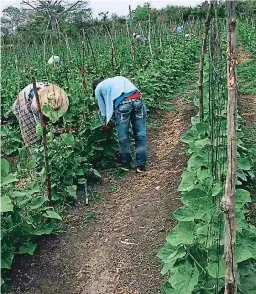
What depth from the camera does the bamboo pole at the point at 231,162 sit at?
1.93 meters

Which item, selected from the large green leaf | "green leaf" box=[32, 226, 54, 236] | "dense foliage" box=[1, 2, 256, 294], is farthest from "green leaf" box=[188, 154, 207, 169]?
"green leaf" box=[32, 226, 54, 236]

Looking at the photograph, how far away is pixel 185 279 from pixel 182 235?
0.83ft

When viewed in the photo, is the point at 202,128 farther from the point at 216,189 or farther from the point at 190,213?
the point at 190,213

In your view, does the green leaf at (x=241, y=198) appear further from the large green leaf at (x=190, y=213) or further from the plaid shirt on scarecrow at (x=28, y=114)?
the plaid shirt on scarecrow at (x=28, y=114)

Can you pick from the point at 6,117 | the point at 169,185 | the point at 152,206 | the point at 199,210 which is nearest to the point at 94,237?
the point at 152,206

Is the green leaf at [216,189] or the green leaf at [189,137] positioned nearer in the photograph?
the green leaf at [216,189]

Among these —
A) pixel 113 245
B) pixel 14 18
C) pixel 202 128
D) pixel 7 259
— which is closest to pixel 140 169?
pixel 202 128

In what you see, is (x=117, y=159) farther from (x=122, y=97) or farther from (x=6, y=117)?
(x=6, y=117)

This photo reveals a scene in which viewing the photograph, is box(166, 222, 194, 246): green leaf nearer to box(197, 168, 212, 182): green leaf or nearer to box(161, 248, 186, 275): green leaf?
box(161, 248, 186, 275): green leaf

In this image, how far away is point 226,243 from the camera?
213cm

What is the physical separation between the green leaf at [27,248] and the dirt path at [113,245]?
0.12 metres

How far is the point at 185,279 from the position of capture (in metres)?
2.61

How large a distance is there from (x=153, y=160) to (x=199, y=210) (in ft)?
10.9

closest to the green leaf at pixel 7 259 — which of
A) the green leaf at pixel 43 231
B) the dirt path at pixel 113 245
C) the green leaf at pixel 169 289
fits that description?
the dirt path at pixel 113 245
